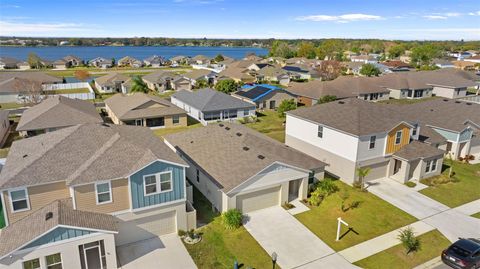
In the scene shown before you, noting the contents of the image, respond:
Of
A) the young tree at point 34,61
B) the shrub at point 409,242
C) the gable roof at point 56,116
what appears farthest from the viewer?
the young tree at point 34,61

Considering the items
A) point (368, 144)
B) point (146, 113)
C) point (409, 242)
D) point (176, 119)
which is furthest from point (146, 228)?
point (176, 119)

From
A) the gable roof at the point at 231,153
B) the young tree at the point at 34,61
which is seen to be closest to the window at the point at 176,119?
the gable roof at the point at 231,153

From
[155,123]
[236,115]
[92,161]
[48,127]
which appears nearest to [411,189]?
[92,161]

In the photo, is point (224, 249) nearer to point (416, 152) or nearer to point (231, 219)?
point (231, 219)

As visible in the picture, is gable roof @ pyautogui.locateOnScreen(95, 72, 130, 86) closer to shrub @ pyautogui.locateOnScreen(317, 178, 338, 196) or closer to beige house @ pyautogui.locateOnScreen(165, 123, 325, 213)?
beige house @ pyautogui.locateOnScreen(165, 123, 325, 213)

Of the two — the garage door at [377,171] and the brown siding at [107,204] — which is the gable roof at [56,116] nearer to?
the brown siding at [107,204]

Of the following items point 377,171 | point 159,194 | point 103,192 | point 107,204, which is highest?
point 103,192

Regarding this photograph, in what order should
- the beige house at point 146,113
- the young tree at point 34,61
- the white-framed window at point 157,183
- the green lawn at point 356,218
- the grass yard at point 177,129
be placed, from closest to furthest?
1. the white-framed window at point 157,183
2. the green lawn at point 356,218
3. the beige house at point 146,113
4. the grass yard at point 177,129
5. the young tree at point 34,61
